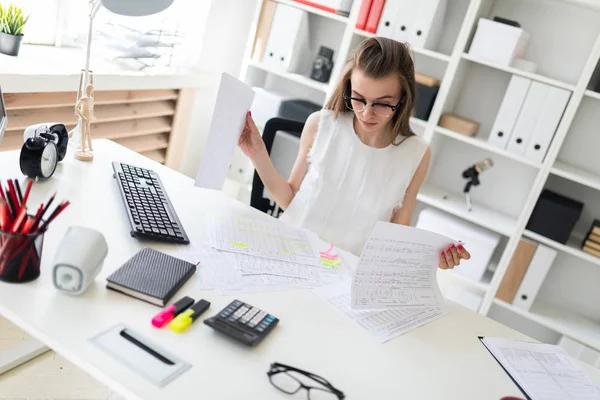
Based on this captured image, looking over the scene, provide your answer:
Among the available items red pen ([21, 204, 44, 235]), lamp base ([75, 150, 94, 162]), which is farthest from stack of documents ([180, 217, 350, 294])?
lamp base ([75, 150, 94, 162])

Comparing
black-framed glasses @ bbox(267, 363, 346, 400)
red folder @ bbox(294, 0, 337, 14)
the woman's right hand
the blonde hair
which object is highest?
red folder @ bbox(294, 0, 337, 14)

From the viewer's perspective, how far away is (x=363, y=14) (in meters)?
2.71

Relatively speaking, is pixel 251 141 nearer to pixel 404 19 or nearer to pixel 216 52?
pixel 404 19

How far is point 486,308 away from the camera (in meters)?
2.66

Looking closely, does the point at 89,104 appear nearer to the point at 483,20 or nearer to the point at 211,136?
the point at 211,136

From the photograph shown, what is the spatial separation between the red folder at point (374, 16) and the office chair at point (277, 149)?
1.02 meters

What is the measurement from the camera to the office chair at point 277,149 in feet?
6.08

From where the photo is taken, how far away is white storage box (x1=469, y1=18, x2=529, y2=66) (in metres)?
2.44

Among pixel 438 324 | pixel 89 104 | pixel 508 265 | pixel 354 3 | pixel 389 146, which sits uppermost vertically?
pixel 354 3

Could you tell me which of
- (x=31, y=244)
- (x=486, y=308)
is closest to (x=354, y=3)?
(x=486, y=308)

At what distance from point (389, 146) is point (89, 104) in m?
0.94

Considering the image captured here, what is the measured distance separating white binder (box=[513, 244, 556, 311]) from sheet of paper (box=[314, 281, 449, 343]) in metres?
1.42

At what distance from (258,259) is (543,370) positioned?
26.9 inches

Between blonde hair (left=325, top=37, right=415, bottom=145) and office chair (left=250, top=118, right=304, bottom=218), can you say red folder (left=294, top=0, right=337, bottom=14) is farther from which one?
blonde hair (left=325, top=37, right=415, bottom=145)
